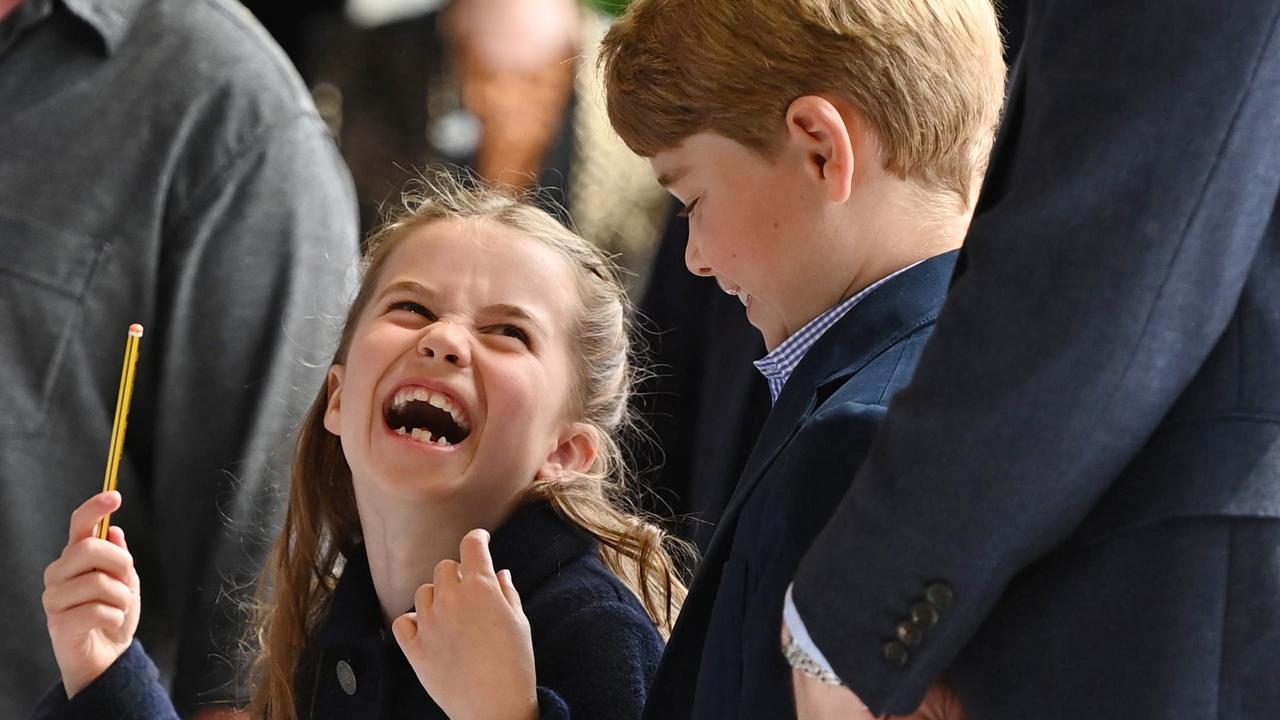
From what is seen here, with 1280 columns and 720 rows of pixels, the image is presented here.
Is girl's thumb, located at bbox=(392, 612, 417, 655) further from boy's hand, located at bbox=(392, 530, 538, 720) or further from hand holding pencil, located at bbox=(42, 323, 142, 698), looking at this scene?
hand holding pencil, located at bbox=(42, 323, 142, 698)

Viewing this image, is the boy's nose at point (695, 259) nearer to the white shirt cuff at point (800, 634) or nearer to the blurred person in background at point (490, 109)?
the white shirt cuff at point (800, 634)

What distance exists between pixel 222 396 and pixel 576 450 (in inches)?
20.5

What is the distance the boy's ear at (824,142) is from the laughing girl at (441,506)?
39 centimetres

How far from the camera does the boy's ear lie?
126 centimetres

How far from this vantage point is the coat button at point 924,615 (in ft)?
3.21

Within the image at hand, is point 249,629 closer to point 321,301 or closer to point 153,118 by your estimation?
point 321,301

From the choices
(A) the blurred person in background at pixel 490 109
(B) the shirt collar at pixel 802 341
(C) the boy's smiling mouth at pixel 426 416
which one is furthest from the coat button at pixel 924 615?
(A) the blurred person in background at pixel 490 109

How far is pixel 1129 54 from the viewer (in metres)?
0.97

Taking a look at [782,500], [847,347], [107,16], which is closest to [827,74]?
[847,347]

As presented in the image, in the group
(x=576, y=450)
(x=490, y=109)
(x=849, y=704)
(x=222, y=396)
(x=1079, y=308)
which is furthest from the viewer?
(x=490, y=109)

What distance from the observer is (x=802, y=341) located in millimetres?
1332

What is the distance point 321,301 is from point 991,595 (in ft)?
4.03

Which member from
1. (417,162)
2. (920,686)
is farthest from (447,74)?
(920,686)

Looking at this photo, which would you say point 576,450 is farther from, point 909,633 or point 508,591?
point 909,633
